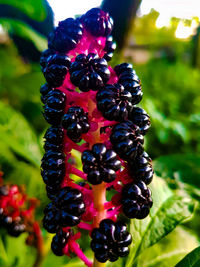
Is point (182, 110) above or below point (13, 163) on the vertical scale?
below

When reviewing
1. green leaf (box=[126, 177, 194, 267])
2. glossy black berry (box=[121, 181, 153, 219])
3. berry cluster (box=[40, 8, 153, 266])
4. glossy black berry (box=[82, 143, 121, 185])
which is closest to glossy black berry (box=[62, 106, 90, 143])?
berry cluster (box=[40, 8, 153, 266])

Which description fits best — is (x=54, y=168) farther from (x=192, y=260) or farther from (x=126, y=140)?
(x=192, y=260)

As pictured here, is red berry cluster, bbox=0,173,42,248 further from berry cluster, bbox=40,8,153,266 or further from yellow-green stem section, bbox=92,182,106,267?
yellow-green stem section, bbox=92,182,106,267

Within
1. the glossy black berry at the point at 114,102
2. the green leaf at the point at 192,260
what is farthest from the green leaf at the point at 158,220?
the glossy black berry at the point at 114,102

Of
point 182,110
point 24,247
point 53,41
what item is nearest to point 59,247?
point 53,41

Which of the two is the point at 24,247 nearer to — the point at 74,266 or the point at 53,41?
the point at 74,266

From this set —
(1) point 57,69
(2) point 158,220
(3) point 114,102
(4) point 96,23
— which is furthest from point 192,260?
(4) point 96,23
